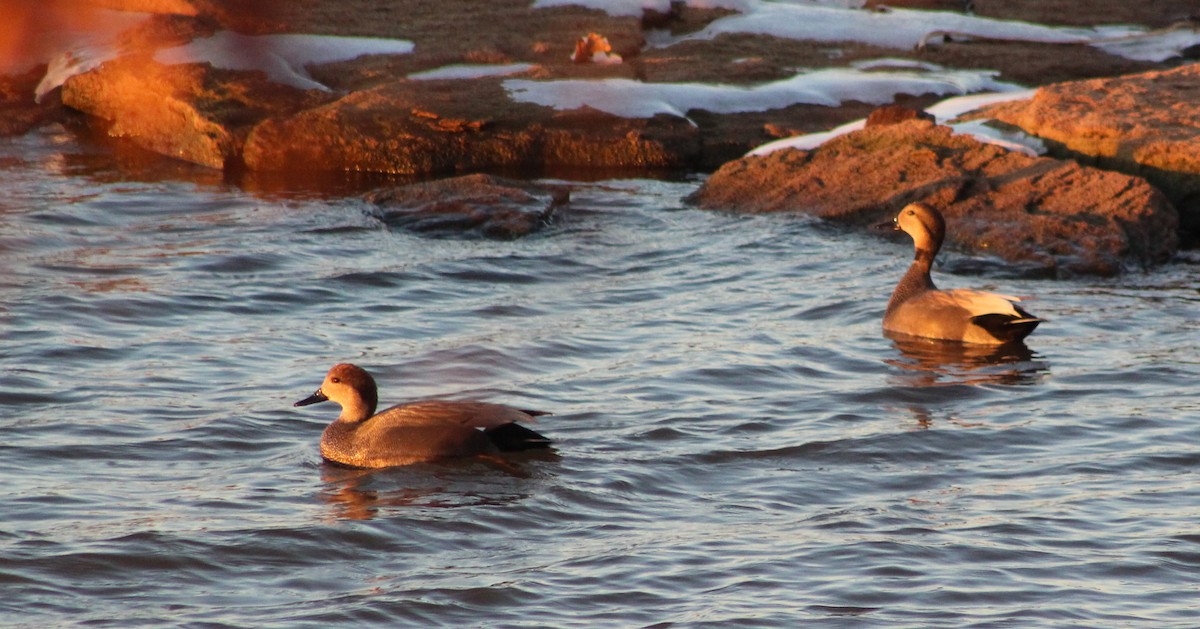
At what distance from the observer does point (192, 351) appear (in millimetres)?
9039

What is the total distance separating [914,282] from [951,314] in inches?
21.8

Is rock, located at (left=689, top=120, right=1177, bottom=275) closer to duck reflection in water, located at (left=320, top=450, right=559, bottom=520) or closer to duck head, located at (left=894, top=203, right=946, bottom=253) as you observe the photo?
duck head, located at (left=894, top=203, right=946, bottom=253)

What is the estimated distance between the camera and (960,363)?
934 cm

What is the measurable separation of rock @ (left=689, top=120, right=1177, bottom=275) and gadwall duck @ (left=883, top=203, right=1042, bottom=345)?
1.57m

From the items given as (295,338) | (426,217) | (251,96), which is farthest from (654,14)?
(295,338)

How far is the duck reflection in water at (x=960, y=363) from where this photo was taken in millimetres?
8828

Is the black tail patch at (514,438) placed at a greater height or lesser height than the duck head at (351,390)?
lesser

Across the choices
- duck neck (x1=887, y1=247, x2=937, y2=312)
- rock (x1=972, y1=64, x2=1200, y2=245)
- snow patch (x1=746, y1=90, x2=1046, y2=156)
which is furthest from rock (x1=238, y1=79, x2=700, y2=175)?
duck neck (x1=887, y1=247, x2=937, y2=312)

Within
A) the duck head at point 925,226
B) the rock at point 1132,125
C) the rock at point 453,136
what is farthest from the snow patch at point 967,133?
the duck head at point 925,226

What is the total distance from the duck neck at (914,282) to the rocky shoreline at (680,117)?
1253mm

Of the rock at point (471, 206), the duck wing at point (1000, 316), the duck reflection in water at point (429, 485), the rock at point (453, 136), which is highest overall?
the rock at point (453, 136)

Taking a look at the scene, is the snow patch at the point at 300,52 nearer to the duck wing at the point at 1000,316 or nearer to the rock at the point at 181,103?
the rock at the point at 181,103

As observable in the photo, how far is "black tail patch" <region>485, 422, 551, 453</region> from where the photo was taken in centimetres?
706

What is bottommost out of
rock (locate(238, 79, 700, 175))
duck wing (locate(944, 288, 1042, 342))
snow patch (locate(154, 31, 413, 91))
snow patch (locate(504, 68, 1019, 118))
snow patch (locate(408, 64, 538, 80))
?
duck wing (locate(944, 288, 1042, 342))
